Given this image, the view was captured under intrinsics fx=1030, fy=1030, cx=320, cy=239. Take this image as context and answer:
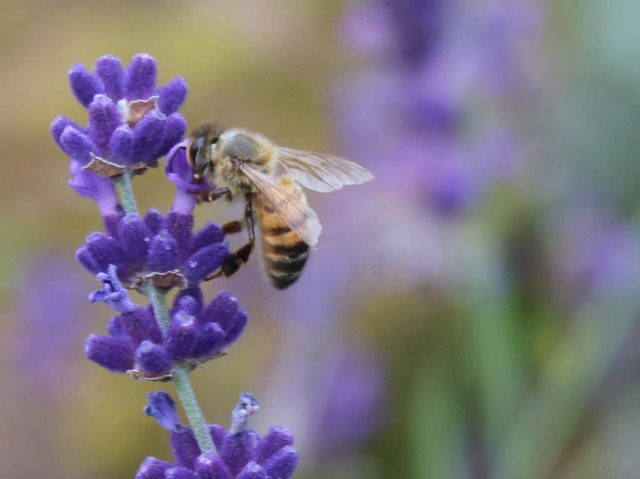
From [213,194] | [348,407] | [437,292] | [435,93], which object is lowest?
[213,194]

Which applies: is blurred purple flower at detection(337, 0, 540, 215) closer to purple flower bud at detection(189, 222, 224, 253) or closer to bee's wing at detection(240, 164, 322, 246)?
bee's wing at detection(240, 164, 322, 246)

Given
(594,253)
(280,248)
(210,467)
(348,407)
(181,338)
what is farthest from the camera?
(594,253)

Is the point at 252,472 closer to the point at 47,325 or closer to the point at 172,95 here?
the point at 172,95

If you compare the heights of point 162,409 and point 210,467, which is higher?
point 162,409

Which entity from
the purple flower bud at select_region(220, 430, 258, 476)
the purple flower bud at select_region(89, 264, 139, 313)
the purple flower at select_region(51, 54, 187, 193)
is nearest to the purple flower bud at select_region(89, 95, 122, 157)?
the purple flower at select_region(51, 54, 187, 193)

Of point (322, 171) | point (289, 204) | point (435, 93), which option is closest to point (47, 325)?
point (435, 93)

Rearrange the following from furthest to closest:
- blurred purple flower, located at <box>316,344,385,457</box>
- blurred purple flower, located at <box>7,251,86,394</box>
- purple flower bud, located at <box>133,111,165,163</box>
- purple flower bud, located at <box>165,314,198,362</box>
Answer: blurred purple flower, located at <box>7,251,86,394</box>, blurred purple flower, located at <box>316,344,385,457</box>, purple flower bud, located at <box>133,111,165,163</box>, purple flower bud, located at <box>165,314,198,362</box>

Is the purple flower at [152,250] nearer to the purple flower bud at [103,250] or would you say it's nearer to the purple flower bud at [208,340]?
the purple flower bud at [103,250]
